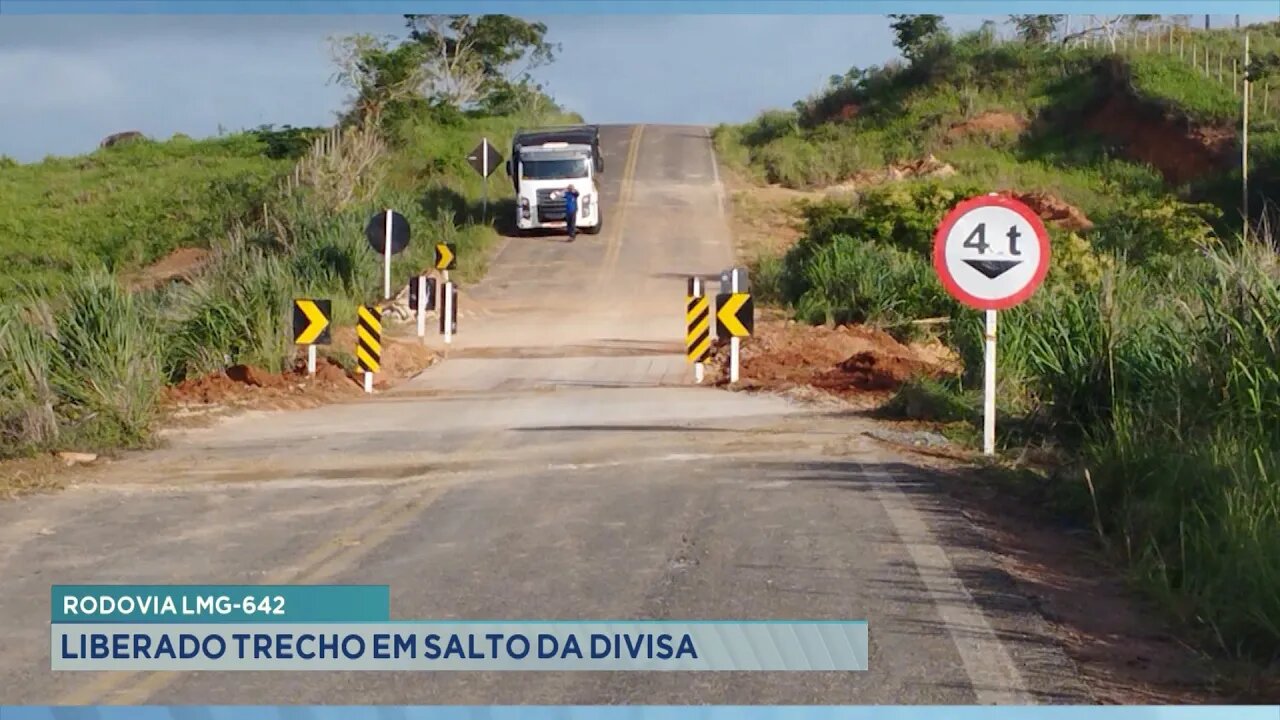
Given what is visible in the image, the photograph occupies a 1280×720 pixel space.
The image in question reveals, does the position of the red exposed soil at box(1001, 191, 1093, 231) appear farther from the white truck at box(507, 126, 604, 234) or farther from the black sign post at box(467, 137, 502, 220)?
the black sign post at box(467, 137, 502, 220)

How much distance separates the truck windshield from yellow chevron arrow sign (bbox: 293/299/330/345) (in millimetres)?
25462

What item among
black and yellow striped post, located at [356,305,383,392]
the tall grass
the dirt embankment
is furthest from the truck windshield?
the tall grass

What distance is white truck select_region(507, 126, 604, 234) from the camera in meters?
46.4

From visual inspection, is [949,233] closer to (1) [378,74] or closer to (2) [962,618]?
(2) [962,618]

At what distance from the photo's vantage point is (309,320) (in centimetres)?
2120

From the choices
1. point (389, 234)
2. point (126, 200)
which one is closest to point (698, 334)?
point (389, 234)

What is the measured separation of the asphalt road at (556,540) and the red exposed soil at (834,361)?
62.8 inches

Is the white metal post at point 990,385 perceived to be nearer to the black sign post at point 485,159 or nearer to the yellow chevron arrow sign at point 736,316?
the yellow chevron arrow sign at point 736,316

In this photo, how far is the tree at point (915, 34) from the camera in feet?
222

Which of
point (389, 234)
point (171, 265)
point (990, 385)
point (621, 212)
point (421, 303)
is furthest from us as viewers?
point (621, 212)

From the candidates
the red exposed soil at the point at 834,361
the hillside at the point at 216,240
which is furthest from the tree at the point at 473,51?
the red exposed soil at the point at 834,361

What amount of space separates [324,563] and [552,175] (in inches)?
1514

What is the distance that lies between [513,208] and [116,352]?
36215 mm

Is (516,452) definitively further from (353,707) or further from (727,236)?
(727,236)
